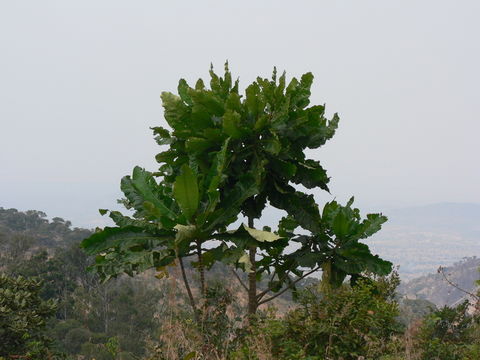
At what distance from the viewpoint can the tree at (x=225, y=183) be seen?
436 cm

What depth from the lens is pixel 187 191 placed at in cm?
418

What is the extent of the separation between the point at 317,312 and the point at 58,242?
184ft

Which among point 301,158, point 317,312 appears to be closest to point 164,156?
point 301,158

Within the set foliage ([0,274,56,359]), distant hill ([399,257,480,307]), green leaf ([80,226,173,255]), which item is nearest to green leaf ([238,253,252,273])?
green leaf ([80,226,173,255])

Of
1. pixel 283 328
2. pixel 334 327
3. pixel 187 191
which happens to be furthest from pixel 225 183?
pixel 334 327

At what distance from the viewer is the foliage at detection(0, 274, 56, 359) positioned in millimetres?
9461

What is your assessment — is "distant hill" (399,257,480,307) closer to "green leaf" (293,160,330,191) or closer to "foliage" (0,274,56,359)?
"foliage" (0,274,56,359)

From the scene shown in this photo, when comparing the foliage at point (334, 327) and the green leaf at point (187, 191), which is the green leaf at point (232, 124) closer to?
the green leaf at point (187, 191)

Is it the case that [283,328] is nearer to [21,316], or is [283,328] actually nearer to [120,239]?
[120,239]

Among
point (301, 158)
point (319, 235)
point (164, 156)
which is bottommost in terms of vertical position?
point (319, 235)

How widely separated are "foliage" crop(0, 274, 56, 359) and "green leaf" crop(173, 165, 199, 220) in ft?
21.0

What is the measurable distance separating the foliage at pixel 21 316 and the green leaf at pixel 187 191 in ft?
21.0

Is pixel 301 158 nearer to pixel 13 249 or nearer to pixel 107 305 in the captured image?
pixel 107 305

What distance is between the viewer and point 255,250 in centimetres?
513
